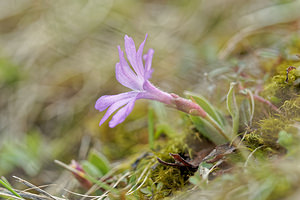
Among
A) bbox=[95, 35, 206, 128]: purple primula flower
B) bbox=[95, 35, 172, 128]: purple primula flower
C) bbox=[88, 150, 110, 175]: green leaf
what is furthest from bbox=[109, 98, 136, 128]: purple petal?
bbox=[88, 150, 110, 175]: green leaf

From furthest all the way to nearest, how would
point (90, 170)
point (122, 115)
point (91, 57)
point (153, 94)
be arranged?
1. point (91, 57)
2. point (90, 170)
3. point (153, 94)
4. point (122, 115)

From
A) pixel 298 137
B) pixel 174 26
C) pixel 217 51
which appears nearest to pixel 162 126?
pixel 298 137

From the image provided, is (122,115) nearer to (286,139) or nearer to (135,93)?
(135,93)

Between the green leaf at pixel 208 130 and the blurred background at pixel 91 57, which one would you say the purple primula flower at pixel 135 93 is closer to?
the green leaf at pixel 208 130

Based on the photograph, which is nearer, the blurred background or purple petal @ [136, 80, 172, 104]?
purple petal @ [136, 80, 172, 104]

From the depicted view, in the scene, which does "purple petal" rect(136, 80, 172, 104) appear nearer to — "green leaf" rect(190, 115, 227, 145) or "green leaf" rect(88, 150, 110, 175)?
"green leaf" rect(190, 115, 227, 145)

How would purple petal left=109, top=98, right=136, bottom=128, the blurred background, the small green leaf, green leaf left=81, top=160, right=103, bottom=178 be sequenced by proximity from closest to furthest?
the small green leaf
purple petal left=109, top=98, right=136, bottom=128
green leaf left=81, top=160, right=103, bottom=178
the blurred background

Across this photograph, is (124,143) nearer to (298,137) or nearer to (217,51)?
(217,51)

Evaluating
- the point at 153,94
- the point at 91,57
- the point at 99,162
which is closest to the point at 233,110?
the point at 153,94
